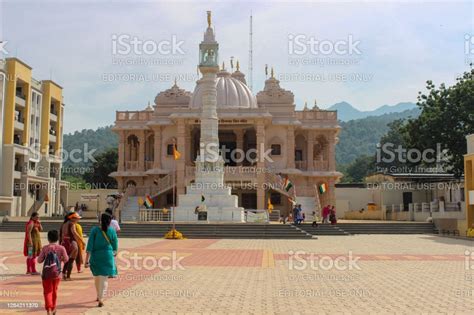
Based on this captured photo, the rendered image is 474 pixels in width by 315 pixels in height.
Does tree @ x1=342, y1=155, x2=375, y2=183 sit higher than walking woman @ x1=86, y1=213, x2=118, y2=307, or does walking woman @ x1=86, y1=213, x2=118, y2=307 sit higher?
tree @ x1=342, y1=155, x2=375, y2=183

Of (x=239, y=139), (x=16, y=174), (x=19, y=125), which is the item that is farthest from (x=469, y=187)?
(x=19, y=125)

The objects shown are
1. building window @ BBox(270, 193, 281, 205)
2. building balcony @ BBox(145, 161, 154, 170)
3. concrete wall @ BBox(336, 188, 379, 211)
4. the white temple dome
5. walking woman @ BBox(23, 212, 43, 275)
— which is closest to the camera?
walking woman @ BBox(23, 212, 43, 275)

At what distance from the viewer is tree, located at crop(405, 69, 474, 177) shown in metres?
36.5

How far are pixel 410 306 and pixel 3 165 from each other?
A: 140 ft

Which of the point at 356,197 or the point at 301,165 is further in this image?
the point at 356,197

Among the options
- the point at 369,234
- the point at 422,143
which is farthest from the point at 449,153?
the point at 369,234

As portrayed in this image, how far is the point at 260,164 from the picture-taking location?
41.7 meters

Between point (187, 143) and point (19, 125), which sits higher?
point (19, 125)

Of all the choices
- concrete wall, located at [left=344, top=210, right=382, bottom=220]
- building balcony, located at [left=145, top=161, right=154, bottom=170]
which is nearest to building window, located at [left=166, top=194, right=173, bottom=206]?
building balcony, located at [left=145, top=161, right=154, bottom=170]

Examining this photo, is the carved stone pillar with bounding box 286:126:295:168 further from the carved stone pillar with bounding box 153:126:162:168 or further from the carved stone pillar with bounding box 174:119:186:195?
the carved stone pillar with bounding box 153:126:162:168

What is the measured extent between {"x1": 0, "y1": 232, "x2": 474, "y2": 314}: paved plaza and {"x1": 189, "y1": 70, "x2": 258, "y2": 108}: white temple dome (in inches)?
1128

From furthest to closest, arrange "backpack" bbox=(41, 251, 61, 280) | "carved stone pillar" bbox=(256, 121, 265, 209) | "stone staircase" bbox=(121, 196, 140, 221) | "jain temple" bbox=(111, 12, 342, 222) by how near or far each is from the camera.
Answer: "jain temple" bbox=(111, 12, 342, 222)
"carved stone pillar" bbox=(256, 121, 265, 209)
"stone staircase" bbox=(121, 196, 140, 221)
"backpack" bbox=(41, 251, 61, 280)

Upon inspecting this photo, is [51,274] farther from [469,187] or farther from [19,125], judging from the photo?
[19,125]

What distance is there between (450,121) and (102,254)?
32861 mm
